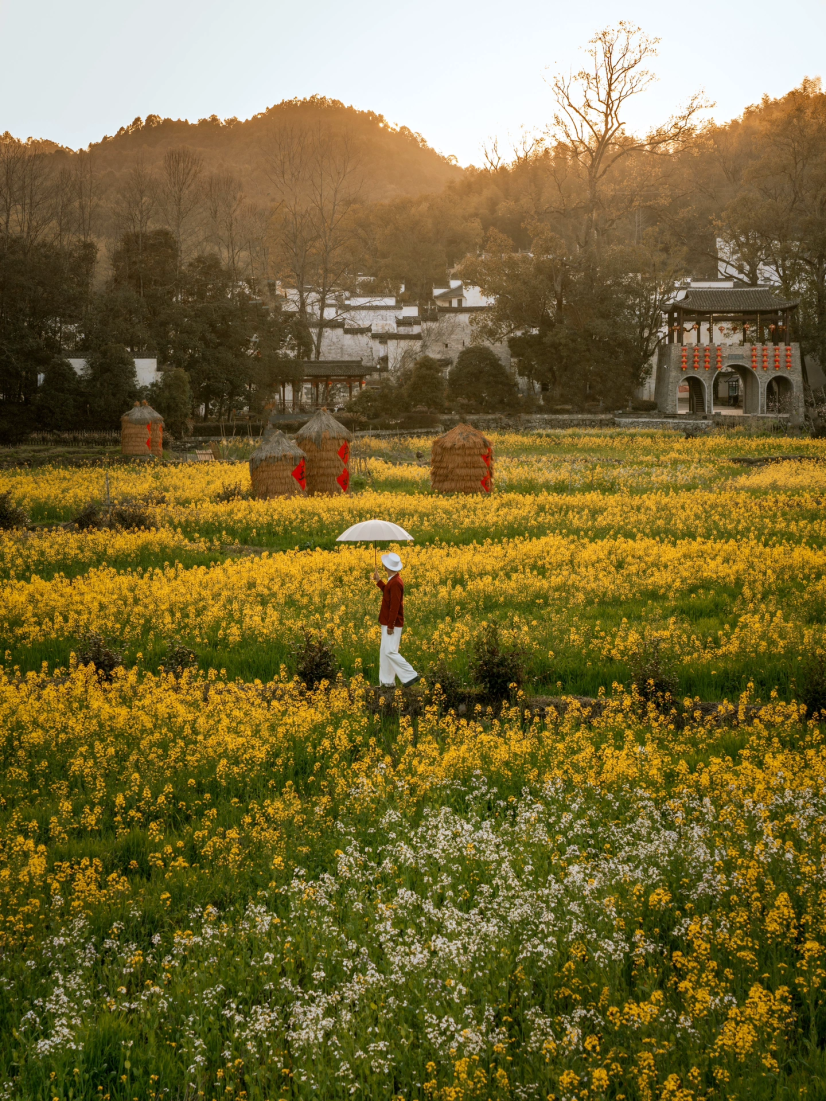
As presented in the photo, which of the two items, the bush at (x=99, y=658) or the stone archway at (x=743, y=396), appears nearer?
the bush at (x=99, y=658)

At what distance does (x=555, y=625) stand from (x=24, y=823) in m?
6.28

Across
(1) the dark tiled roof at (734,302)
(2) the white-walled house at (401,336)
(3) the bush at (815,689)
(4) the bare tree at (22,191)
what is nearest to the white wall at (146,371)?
(4) the bare tree at (22,191)

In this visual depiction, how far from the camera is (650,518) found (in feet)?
58.9

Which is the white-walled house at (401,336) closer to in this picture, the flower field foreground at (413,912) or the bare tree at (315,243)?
the bare tree at (315,243)

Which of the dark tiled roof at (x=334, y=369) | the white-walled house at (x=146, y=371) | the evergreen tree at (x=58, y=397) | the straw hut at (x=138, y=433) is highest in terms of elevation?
the dark tiled roof at (x=334, y=369)

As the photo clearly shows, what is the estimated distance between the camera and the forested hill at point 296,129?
311ft

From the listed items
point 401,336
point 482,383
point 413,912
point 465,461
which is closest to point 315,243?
point 401,336

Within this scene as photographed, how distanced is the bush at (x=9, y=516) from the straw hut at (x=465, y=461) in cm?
949

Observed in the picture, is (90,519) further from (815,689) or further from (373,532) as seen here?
(815,689)

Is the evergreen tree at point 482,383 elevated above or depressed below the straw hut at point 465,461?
above

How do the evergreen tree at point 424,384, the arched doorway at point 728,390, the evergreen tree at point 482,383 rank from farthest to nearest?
the arched doorway at point 728,390
the evergreen tree at point 482,383
the evergreen tree at point 424,384

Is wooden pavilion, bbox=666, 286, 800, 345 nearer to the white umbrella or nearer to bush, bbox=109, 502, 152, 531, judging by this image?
bush, bbox=109, 502, 152, 531

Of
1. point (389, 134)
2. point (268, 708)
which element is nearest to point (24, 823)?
point (268, 708)

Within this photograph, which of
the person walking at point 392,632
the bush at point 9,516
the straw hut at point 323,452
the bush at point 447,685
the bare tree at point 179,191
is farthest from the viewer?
the bare tree at point 179,191
